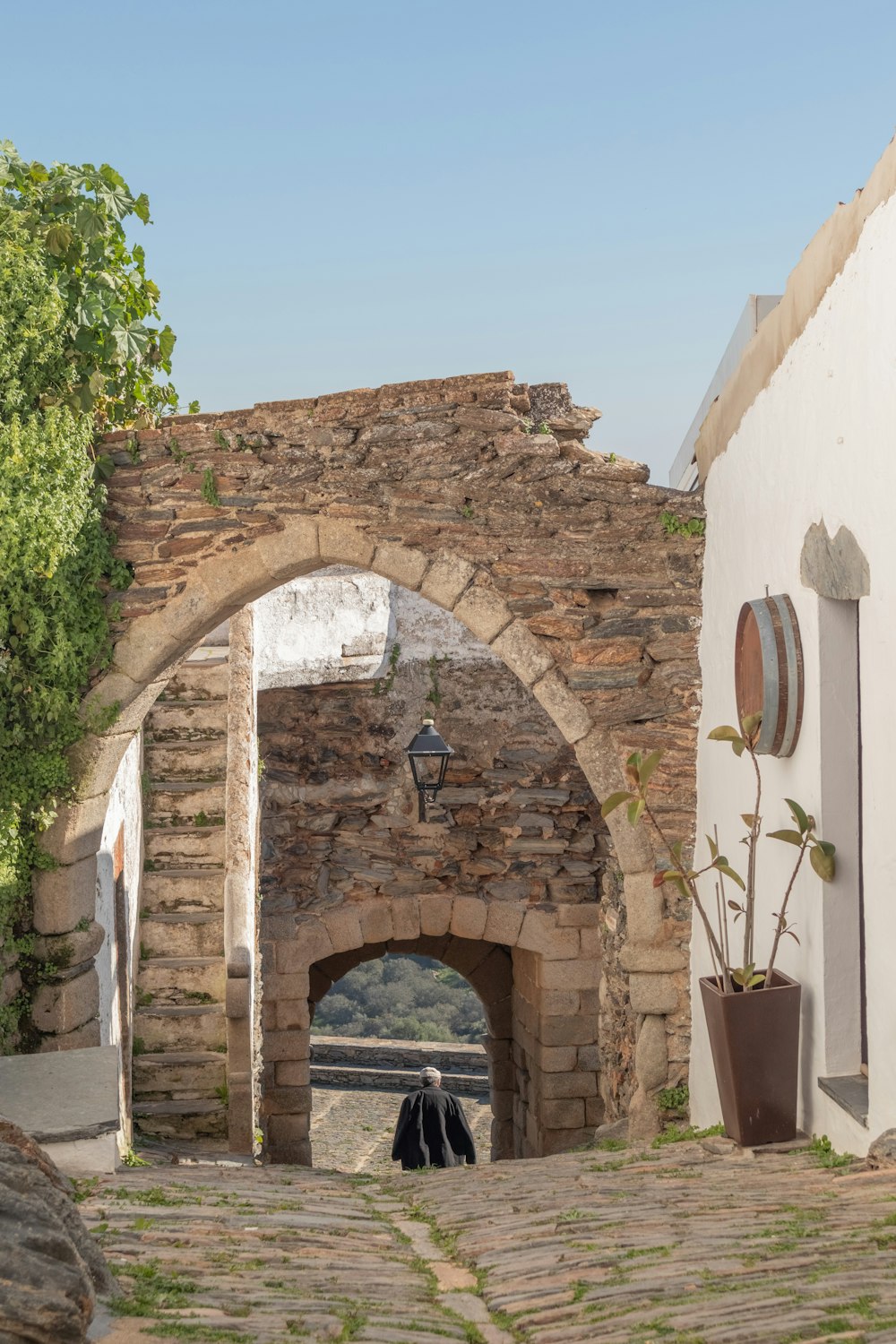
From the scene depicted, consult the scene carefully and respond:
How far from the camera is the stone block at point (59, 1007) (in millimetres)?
5488

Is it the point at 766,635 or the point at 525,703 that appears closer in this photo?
the point at 766,635

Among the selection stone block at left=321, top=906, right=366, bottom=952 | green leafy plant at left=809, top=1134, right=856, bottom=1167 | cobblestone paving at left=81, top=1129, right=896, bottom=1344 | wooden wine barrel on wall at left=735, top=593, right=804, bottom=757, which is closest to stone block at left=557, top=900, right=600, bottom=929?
stone block at left=321, top=906, right=366, bottom=952

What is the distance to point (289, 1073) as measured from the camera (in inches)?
339

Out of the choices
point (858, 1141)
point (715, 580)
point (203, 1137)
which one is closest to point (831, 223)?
point (715, 580)

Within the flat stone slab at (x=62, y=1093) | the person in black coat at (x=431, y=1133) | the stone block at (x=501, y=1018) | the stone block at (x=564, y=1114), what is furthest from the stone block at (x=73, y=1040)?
the stone block at (x=501, y=1018)

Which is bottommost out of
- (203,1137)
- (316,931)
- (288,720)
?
(203,1137)

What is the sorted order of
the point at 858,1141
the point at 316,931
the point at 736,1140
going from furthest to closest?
1. the point at 316,931
2. the point at 736,1140
3. the point at 858,1141

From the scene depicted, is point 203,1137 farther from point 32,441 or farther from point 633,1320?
point 633,1320

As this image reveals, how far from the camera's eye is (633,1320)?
7.17 feet

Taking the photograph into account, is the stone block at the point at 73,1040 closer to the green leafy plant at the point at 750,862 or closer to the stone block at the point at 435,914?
the green leafy plant at the point at 750,862

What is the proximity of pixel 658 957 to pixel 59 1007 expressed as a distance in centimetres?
265

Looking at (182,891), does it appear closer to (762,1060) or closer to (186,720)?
(186,720)

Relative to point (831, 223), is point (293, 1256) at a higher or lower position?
lower

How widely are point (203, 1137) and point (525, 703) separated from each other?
→ 339 cm
